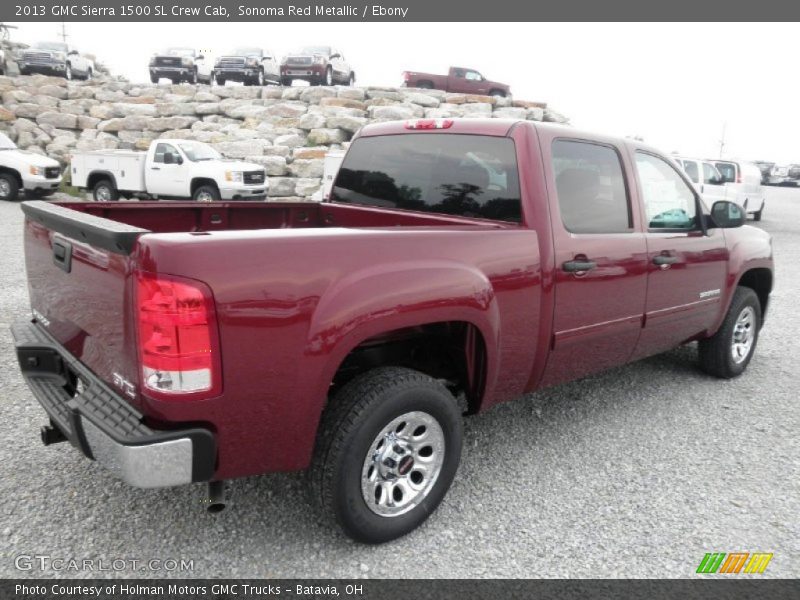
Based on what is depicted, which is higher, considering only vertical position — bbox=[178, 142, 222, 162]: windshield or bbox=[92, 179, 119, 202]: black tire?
bbox=[178, 142, 222, 162]: windshield

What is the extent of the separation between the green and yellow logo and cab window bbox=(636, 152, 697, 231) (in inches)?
75.3

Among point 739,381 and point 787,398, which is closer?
point 787,398

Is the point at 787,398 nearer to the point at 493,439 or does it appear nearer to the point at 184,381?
the point at 493,439

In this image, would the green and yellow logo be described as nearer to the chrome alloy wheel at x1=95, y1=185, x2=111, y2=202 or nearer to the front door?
the front door

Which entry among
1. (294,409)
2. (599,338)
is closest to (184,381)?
(294,409)

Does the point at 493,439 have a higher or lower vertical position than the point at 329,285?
lower

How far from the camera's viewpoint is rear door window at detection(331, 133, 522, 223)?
317 centimetres

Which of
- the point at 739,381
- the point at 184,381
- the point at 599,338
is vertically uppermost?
the point at 184,381

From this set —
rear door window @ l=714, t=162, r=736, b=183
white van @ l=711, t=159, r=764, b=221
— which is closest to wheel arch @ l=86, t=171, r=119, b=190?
white van @ l=711, t=159, r=764, b=221

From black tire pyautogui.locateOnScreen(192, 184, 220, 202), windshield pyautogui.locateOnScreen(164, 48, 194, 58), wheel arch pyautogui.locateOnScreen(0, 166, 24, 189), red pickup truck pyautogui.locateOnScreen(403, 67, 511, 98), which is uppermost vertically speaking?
windshield pyautogui.locateOnScreen(164, 48, 194, 58)

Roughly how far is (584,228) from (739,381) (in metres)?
2.57

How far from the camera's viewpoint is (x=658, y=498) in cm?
309

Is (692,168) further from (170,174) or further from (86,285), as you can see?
(86,285)

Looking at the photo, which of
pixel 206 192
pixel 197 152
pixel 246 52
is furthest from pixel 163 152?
pixel 246 52
